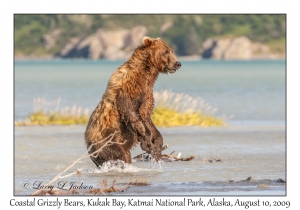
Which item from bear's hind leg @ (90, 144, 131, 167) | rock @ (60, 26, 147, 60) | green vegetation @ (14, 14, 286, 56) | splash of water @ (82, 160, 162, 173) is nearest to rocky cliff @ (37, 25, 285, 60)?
rock @ (60, 26, 147, 60)

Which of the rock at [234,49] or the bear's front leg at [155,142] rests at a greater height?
the rock at [234,49]

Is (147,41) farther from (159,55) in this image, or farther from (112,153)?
(112,153)

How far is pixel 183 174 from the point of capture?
1058 cm

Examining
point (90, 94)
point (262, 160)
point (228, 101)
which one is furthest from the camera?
point (90, 94)

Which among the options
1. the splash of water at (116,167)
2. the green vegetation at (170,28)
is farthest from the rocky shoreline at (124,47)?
the splash of water at (116,167)

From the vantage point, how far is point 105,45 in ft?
410

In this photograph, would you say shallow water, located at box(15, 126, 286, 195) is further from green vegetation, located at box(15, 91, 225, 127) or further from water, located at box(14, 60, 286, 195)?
green vegetation, located at box(15, 91, 225, 127)

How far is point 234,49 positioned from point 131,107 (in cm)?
11034

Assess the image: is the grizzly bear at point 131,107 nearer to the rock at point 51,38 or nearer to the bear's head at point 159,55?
the bear's head at point 159,55

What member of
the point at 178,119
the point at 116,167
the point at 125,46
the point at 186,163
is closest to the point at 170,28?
the point at 125,46

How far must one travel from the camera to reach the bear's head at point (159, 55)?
10.6 meters
